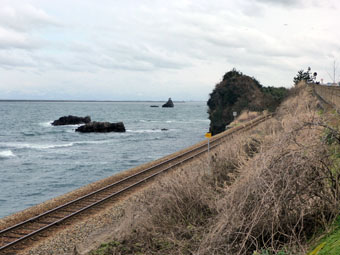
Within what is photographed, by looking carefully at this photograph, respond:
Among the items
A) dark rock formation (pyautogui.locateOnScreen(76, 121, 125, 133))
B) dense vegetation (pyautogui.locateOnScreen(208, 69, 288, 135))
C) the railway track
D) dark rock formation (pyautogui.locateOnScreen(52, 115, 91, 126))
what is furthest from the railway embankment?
dark rock formation (pyautogui.locateOnScreen(52, 115, 91, 126))

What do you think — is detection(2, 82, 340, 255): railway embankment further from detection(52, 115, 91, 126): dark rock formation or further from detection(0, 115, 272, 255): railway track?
detection(52, 115, 91, 126): dark rock formation

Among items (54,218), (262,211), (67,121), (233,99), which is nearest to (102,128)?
(233,99)

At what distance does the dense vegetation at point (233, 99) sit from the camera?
186ft

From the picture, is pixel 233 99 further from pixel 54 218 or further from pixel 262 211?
pixel 262 211

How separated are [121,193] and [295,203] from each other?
10803 millimetres

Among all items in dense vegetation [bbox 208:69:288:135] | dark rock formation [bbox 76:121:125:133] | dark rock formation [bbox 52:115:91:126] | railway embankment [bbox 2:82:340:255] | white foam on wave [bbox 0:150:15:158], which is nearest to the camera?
railway embankment [bbox 2:82:340:255]

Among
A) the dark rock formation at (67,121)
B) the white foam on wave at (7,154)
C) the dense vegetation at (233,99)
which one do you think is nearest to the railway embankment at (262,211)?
the white foam on wave at (7,154)

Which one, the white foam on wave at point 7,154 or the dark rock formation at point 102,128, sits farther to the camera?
the dark rock formation at point 102,128

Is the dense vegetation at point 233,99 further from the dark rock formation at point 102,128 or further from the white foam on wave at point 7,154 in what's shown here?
the white foam on wave at point 7,154

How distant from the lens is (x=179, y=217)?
791cm

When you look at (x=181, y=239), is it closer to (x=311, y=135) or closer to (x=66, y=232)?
(x=311, y=135)

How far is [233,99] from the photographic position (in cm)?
6119

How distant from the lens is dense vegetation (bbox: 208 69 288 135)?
56.7m

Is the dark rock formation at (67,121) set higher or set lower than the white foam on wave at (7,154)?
higher
